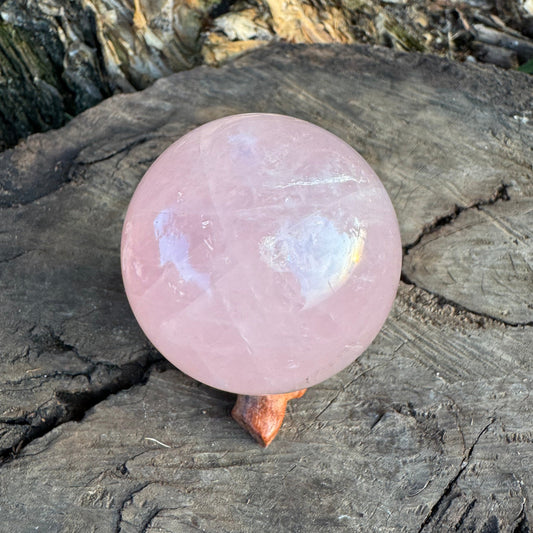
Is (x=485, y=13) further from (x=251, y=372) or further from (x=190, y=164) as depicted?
(x=251, y=372)

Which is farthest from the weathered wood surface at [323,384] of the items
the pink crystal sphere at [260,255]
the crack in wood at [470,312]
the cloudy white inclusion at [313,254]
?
the cloudy white inclusion at [313,254]

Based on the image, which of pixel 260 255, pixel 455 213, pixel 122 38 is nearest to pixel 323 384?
pixel 260 255

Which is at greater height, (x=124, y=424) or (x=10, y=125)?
(x=10, y=125)

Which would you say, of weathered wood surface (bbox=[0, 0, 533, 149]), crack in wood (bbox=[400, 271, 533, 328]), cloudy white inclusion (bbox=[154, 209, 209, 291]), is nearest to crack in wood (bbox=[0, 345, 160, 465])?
cloudy white inclusion (bbox=[154, 209, 209, 291])

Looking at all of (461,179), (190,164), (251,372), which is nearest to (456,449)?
(251,372)

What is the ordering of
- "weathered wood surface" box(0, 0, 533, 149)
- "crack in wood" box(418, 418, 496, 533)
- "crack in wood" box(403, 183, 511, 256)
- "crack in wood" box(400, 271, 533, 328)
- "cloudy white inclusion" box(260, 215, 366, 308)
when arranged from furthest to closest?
1. "weathered wood surface" box(0, 0, 533, 149)
2. "crack in wood" box(403, 183, 511, 256)
3. "crack in wood" box(400, 271, 533, 328)
4. "crack in wood" box(418, 418, 496, 533)
5. "cloudy white inclusion" box(260, 215, 366, 308)

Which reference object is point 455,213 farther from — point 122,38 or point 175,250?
point 122,38

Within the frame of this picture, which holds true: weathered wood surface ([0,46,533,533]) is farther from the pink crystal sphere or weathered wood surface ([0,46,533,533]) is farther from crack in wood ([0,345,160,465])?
the pink crystal sphere
